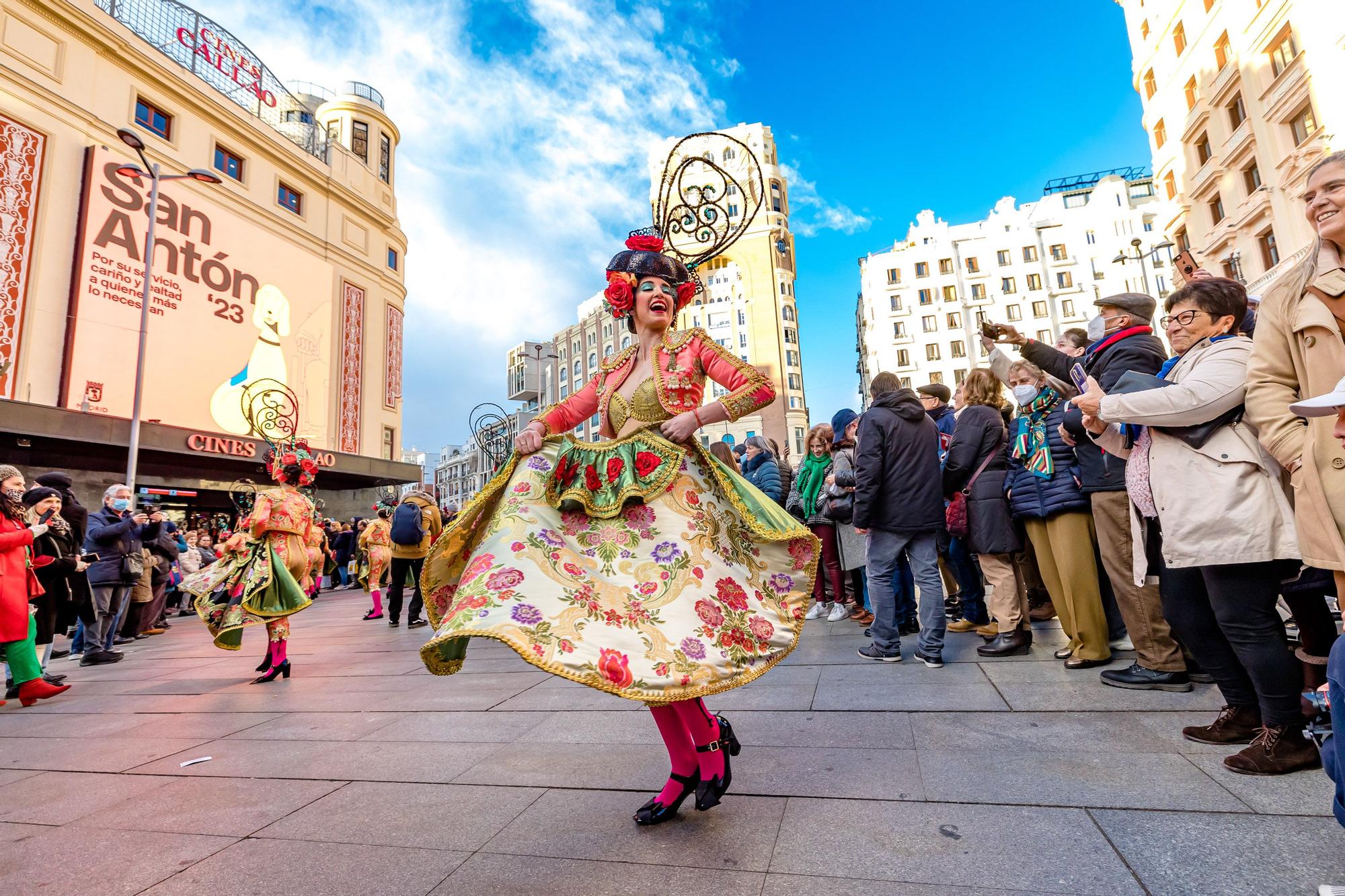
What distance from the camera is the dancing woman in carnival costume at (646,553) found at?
1.95 metres

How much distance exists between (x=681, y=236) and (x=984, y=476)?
284cm

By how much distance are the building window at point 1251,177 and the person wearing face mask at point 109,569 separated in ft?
96.6

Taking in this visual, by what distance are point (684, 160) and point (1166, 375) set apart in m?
2.80

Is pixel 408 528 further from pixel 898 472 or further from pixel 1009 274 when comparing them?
pixel 1009 274

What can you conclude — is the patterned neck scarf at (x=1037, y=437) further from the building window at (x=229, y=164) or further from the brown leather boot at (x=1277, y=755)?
the building window at (x=229, y=164)

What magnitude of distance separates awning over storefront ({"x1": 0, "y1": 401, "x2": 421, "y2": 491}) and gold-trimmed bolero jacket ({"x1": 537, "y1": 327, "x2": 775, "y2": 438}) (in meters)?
15.4

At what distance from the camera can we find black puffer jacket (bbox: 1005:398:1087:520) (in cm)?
423

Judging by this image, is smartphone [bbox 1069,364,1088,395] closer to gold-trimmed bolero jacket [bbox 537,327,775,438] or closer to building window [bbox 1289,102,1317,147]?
gold-trimmed bolero jacket [bbox 537,327,775,438]

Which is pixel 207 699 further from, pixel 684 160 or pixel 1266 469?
pixel 1266 469

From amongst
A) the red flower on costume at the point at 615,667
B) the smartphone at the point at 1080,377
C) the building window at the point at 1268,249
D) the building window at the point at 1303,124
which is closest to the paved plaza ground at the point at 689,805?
the red flower on costume at the point at 615,667

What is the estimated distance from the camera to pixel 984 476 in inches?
198

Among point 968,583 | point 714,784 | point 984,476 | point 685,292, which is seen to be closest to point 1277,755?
point 714,784

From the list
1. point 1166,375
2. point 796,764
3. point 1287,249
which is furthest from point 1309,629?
point 1287,249

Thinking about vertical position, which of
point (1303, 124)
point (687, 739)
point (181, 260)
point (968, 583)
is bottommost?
point (687, 739)
